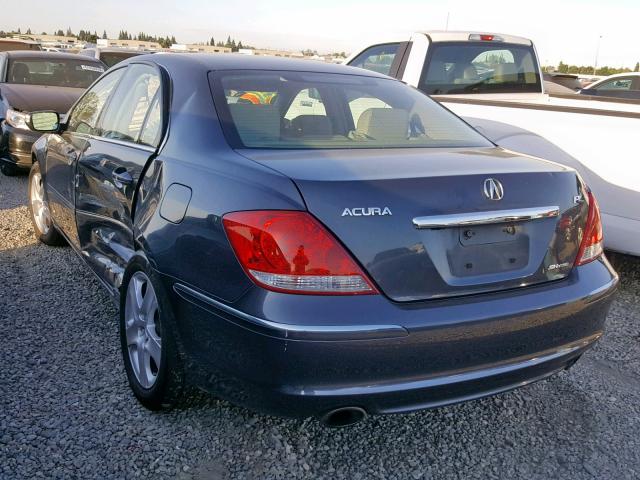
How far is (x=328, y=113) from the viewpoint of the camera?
11.4 feet

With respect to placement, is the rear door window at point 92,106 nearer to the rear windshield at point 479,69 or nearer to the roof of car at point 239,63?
the roof of car at point 239,63

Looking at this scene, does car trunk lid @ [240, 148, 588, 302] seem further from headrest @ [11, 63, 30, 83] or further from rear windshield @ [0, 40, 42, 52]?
rear windshield @ [0, 40, 42, 52]

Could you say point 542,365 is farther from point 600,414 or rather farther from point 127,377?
point 127,377

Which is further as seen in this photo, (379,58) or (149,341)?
(379,58)

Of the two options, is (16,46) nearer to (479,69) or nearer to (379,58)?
(379,58)

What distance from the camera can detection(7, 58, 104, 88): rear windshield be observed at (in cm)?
928

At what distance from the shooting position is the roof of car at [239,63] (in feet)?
10.6

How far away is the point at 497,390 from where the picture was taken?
8.09 ft

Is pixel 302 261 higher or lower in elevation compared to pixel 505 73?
lower

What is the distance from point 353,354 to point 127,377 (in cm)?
143

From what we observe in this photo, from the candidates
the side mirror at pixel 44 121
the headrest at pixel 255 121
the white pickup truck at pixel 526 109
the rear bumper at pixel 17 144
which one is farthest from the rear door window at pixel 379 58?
the headrest at pixel 255 121

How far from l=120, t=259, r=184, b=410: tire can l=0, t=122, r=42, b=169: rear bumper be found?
534 centimetres

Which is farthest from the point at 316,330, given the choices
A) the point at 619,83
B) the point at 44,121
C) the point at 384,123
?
the point at 619,83

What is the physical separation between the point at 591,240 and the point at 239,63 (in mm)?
1873
